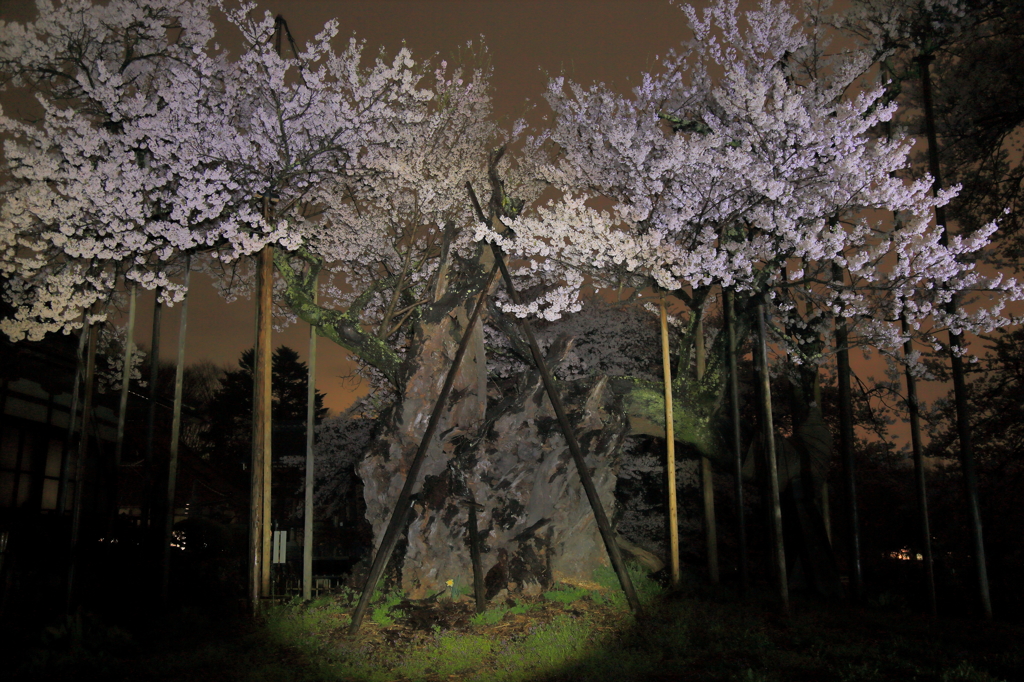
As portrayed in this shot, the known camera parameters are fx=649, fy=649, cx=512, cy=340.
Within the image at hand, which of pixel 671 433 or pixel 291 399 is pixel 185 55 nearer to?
pixel 671 433

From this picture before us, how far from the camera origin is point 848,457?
13.4m

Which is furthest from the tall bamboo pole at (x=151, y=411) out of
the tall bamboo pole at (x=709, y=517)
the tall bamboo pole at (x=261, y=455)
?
the tall bamboo pole at (x=709, y=517)

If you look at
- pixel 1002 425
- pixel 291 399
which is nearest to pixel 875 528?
pixel 1002 425

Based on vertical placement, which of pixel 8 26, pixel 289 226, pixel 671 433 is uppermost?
pixel 8 26

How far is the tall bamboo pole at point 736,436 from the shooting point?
12.5 metres

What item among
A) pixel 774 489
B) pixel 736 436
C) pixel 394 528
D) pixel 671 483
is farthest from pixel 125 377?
pixel 774 489

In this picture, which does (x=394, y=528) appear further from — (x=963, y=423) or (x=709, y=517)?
(x=963, y=423)

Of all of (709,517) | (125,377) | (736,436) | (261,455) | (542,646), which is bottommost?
(542,646)

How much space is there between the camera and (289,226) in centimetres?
1475

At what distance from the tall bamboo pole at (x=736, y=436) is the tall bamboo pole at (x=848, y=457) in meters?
1.98

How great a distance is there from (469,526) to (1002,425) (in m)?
13.4

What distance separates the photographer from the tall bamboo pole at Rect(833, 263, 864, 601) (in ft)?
42.1

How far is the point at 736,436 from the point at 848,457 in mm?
2810

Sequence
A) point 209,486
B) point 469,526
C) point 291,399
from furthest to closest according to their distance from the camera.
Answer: point 291,399, point 209,486, point 469,526
